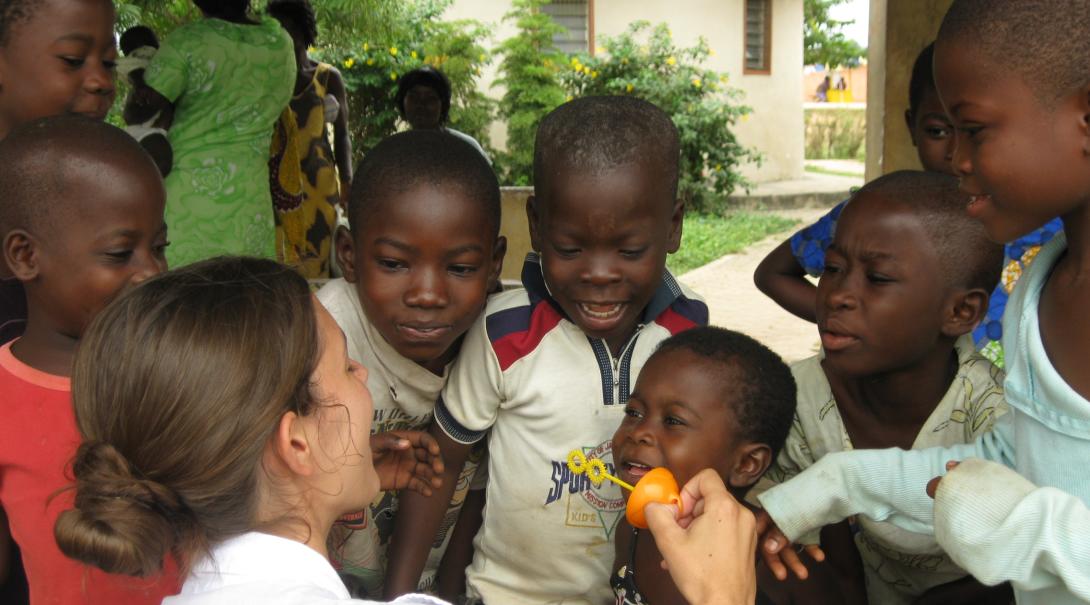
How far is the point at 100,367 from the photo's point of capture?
51.4 inches

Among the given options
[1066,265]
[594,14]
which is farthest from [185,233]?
[594,14]

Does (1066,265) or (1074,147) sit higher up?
(1074,147)

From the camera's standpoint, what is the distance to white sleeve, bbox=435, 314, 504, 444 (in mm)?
2242

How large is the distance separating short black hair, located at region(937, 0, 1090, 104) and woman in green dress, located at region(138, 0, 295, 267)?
9.58ft

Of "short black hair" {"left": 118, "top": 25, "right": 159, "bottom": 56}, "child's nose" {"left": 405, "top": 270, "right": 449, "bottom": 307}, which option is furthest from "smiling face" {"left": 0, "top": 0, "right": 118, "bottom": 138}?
"short black hair" {"left": 118, "top": 25, "right": 159, "bottom": 56}

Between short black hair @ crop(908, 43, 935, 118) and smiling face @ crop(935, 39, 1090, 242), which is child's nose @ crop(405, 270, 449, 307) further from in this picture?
short black hair @ crop(908, 43, 935, 118)

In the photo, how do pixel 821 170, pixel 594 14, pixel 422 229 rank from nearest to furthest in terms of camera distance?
pixel 422 229 → pixel 594 14 → pixel 821 170

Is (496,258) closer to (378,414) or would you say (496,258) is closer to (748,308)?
(378,414)

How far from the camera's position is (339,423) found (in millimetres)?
1489

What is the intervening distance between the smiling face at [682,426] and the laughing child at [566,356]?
17 centimetres

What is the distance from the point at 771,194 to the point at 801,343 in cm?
738

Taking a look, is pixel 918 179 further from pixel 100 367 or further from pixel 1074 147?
pixel 100 367

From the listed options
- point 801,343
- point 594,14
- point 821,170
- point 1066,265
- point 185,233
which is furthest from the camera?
point 821,170

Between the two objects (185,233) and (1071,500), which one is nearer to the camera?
(1071,500)
